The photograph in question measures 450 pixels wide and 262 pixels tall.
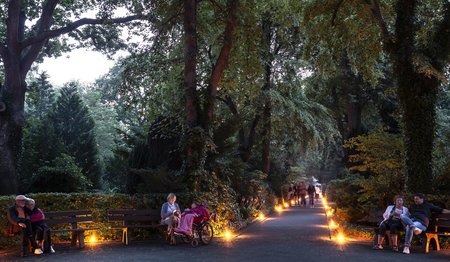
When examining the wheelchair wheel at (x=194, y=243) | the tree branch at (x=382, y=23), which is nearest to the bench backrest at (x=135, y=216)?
the wheelchair wheel at (x=194, y=243)

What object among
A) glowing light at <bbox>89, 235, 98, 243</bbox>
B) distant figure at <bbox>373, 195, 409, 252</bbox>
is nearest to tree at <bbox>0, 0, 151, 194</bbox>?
glowing light at <bbox>89, 235, 98, 243</bbox>

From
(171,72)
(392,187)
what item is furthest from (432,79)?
(171,72)

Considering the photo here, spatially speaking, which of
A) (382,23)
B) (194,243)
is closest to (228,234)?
(194,243)

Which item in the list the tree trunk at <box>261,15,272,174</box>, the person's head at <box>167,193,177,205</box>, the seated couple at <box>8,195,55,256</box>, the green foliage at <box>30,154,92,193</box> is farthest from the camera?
the tree trunk at <box>261,15,272,174</box>

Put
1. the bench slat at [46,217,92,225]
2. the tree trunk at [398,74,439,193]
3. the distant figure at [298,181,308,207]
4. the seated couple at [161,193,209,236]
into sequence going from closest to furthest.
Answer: the bench slat at [46,217,92,225], the seated couple at [161,193,209,236], the tree trunk at [398,74,439,193], the distant figure at [298,181,308,207]

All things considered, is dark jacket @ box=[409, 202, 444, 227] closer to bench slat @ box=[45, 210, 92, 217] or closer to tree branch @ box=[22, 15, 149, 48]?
bench slat @ box=[45, 210, 92, 217]

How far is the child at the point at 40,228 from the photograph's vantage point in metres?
11.5

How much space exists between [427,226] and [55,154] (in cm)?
1977

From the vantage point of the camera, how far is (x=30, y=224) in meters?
11.4

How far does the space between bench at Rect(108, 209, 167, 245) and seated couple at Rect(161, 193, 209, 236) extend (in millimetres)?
444

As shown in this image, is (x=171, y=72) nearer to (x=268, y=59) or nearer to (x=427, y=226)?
(x=268, y=59)

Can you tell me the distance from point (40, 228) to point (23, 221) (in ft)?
1.53

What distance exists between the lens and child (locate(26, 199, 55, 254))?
11.5 metres

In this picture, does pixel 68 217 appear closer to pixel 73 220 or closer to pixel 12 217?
pixel 73 220
